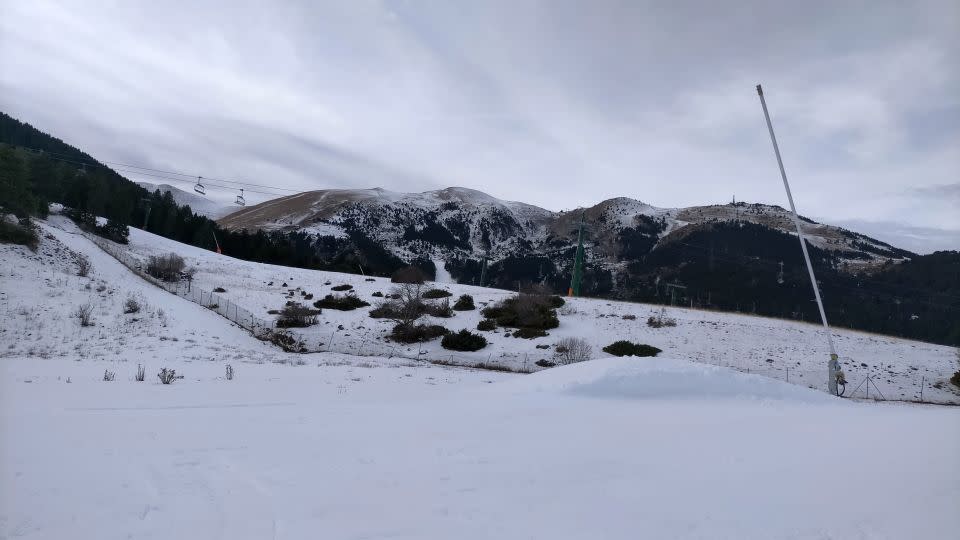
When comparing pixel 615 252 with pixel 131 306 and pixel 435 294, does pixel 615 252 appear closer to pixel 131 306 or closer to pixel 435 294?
pixel 435 294

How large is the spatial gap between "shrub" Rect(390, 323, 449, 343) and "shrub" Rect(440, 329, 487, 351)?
0.99 m

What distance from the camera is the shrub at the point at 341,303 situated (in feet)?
108

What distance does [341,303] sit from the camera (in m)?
32.9

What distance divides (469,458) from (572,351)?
2120cm

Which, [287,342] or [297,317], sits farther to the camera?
[297,317]

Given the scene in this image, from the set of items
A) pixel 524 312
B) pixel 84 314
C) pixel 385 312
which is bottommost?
pixel 84 314

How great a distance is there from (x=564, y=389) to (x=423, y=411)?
383 cm

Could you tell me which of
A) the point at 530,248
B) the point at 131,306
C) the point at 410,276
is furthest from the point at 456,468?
the point at 530,248

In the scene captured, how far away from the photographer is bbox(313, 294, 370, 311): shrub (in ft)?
108

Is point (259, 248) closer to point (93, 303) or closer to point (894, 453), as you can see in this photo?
point (93, 303)

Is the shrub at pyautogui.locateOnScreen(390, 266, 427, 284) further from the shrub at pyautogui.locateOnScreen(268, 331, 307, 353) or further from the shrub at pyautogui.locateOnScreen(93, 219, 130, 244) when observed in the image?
the shrub at pyautogui.locateOnScreen(93, 219, 130, 244)

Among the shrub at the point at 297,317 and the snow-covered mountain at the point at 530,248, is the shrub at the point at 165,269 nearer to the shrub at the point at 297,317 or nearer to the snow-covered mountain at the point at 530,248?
the shrub at the point at 297,317

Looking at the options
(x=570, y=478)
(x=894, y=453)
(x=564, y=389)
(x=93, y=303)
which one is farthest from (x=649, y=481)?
(x=93, y=303)

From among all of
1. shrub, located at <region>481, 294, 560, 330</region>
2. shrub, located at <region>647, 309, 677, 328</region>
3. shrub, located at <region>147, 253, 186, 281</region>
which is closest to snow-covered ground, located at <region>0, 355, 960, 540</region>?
shrub, located at <region>481, 294, 560, 330</region>
